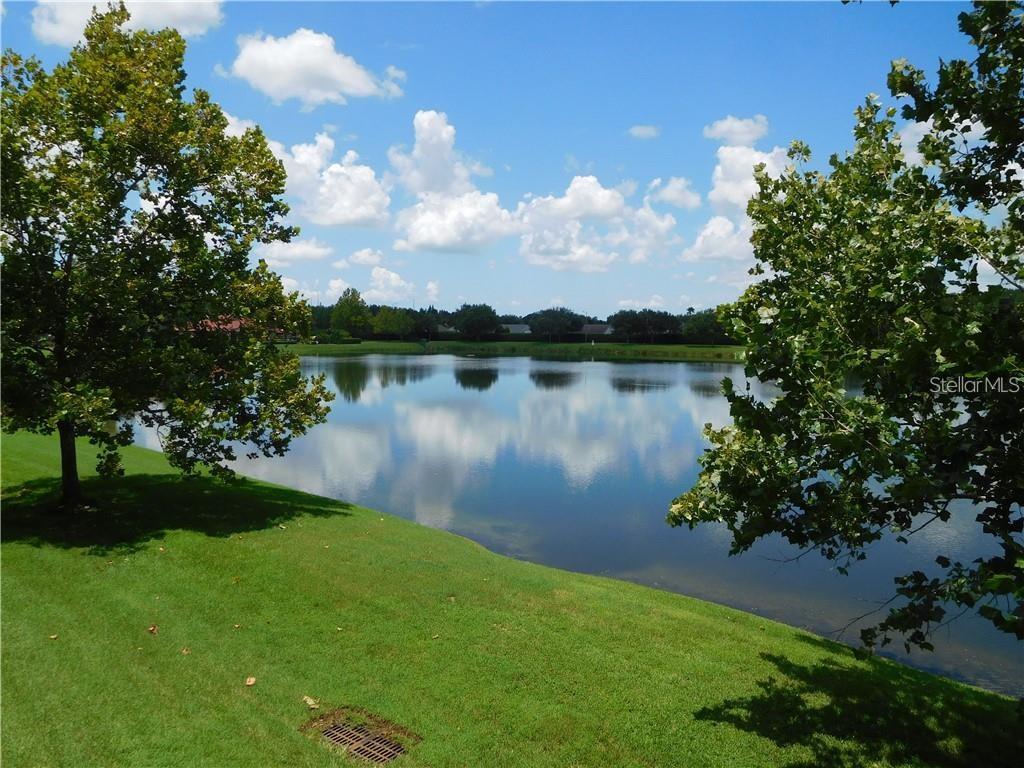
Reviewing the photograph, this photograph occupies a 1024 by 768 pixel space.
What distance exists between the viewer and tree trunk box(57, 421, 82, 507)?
1490 centimetres

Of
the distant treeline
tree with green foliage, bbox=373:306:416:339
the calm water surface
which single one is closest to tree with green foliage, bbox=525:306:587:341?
the distant treeline

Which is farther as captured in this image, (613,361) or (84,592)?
(613,361)

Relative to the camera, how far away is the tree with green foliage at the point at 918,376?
538cm

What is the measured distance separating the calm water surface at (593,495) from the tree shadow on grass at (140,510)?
241 inches

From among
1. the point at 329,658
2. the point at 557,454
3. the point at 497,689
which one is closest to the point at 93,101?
the point at 329,658

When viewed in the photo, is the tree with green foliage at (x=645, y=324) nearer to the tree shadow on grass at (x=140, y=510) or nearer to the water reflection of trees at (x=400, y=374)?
the water reflection of trees at (x=400, y=374)

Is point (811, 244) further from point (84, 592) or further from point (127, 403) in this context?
point (127, 403)

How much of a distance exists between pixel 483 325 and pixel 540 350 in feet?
69.9

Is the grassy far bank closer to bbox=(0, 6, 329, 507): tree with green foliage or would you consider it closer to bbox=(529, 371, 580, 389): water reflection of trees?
bbox=(529, 371, 580, 389): water reflection of trees

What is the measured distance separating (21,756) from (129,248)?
1127 cm

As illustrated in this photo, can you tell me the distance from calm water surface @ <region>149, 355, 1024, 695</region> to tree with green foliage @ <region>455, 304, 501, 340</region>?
11200 centimetres

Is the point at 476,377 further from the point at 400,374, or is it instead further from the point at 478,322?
the point at 478,322

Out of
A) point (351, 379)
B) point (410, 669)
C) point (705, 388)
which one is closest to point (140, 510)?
point (410, 669)

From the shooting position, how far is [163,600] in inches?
432
